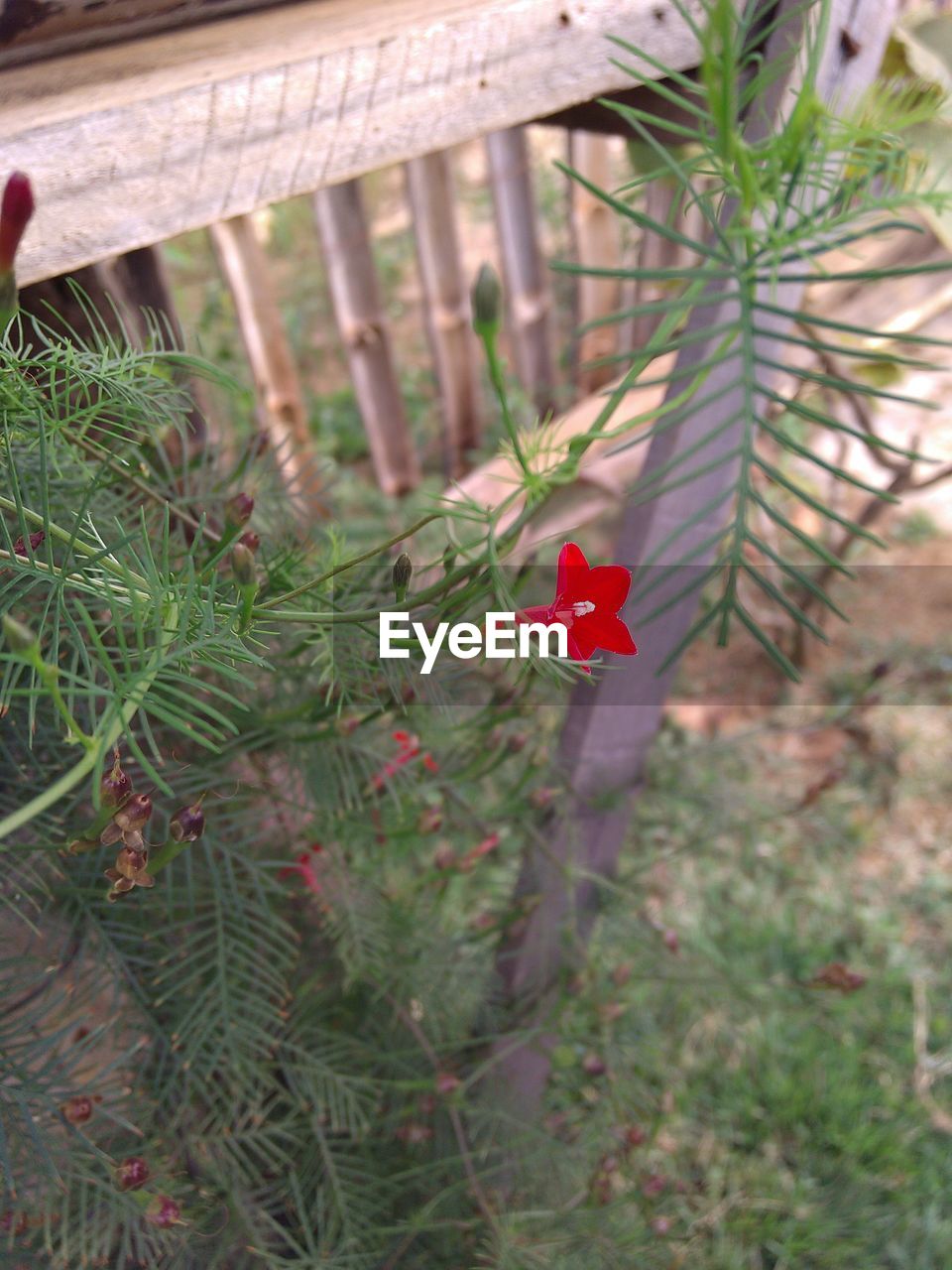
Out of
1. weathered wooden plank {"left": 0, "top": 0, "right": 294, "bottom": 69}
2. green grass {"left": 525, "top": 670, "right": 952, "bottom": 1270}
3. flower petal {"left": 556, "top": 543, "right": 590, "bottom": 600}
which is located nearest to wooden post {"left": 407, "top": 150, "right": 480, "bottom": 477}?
green grass {"left": 525, "top": 670, "right": 952, "bottom": 1270}

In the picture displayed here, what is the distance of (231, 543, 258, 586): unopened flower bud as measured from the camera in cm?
40

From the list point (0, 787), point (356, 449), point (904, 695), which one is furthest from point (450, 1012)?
point (356, 449)

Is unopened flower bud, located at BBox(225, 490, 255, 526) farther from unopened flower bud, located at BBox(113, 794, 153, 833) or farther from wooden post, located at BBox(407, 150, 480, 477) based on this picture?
wooden post, located at BBox(407, 150, 480, 477)

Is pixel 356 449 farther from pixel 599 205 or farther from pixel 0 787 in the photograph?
pixel 0 787

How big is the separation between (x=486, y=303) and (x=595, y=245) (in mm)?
2168

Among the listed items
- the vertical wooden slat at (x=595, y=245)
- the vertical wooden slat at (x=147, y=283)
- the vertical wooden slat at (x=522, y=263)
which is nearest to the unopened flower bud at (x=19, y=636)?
the vertical wooden slat at (x=147, y=283)

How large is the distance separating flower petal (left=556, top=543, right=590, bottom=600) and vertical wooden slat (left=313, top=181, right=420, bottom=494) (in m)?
1.53

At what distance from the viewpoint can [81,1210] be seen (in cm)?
60

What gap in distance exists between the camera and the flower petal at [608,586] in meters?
0.48

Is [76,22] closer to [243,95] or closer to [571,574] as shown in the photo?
[243,95]

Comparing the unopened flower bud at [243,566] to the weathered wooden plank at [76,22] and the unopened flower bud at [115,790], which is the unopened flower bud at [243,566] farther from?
the weathered wooden plank at [76,22]

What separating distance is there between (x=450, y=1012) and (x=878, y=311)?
6.51ft

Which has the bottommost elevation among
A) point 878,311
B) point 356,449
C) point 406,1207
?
point 406,1207

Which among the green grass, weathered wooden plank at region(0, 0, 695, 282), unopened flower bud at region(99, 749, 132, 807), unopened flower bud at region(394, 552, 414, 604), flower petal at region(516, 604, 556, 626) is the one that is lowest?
the green grass
